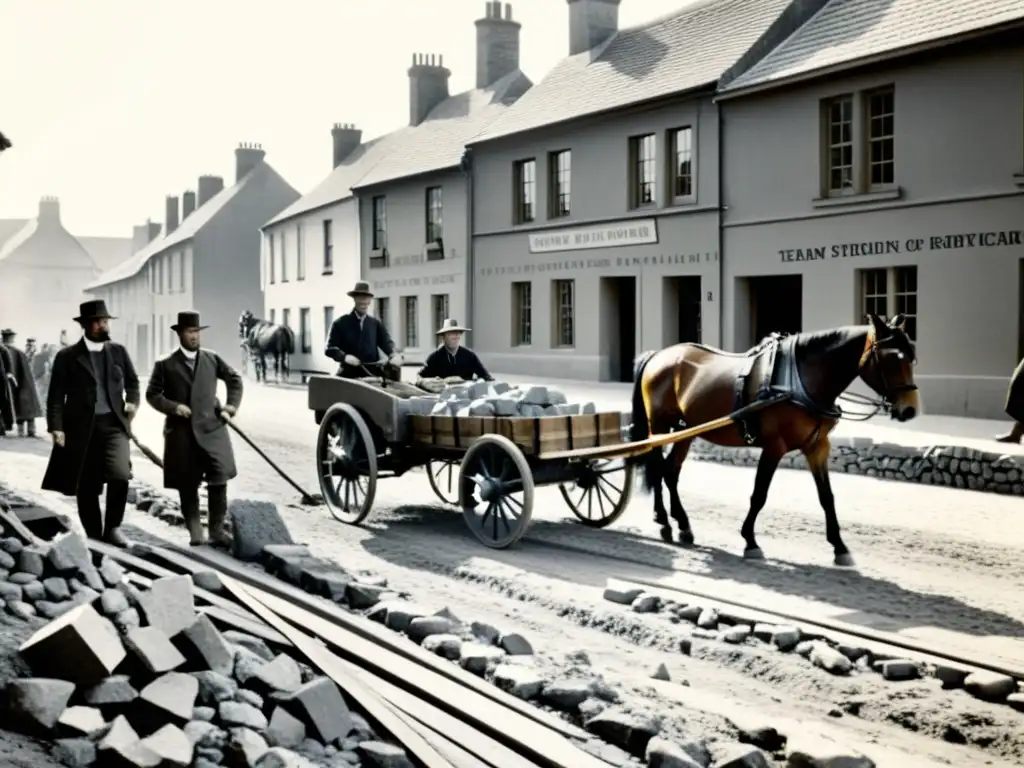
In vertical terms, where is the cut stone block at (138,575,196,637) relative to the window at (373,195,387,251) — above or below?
below

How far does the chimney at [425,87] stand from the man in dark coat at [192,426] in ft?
94.0

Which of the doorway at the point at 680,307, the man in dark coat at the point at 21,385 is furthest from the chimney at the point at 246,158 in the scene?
the man in dark coat at the point at 21,385

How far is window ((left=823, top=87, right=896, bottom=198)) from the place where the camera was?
19438 millimetres

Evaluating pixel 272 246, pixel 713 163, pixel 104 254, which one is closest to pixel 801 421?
pixel 713 163

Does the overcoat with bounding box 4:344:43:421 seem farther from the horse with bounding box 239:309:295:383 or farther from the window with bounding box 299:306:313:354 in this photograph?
the window with bounding box 299:306:313:354

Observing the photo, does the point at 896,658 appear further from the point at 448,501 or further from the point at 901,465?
the point at 901,465

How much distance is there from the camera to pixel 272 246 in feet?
146

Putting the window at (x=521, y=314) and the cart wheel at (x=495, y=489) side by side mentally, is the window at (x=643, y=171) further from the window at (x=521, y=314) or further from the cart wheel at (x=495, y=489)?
the cart wheel at (x=495, y=489)

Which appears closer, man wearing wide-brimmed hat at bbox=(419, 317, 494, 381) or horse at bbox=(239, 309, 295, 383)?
man wearing wide-brimmed hat at bbox=(419, 317, 494, 381)

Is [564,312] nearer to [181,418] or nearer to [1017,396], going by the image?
[181,418]

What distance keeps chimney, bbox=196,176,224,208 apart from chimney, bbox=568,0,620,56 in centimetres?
3232

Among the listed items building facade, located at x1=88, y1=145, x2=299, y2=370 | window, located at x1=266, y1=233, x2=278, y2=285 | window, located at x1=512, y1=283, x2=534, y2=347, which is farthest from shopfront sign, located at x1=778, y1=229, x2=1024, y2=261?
building facade, located at x1=88, y1=145, x2=299, y2=370

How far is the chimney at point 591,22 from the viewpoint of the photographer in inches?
1134

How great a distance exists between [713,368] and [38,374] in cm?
2599
